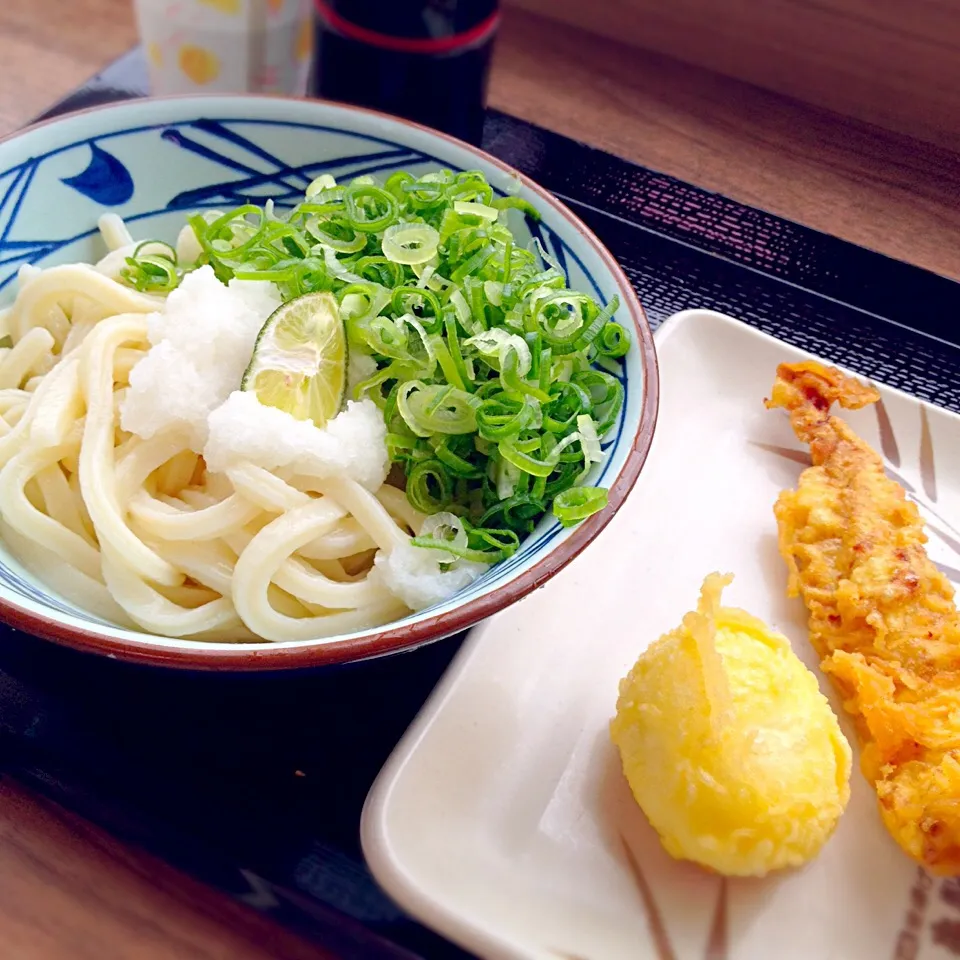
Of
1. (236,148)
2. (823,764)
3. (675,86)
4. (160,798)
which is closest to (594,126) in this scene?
(675,86)

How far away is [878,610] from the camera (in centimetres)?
143

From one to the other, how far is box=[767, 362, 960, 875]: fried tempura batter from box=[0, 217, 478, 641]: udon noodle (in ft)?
2.02

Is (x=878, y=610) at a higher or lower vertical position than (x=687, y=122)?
lower

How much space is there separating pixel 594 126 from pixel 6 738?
1.98m

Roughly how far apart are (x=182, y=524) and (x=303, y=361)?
270 mm

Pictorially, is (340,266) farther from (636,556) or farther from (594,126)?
(594,126)

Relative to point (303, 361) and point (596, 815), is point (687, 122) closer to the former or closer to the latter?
point (303, 361)

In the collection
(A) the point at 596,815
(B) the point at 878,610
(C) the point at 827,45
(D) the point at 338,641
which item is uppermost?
(C) the point at 827,45

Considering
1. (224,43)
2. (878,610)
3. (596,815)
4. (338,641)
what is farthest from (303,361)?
(224,43)

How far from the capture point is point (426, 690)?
4.33ft

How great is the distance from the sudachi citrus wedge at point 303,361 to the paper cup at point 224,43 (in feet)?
3.16

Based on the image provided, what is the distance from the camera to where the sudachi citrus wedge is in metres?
1.23

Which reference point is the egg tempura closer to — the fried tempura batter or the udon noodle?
the fried tempura batter

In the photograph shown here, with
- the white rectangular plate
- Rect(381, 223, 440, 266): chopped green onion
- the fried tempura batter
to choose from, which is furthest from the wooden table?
Rect(381, 223, 440, 266): chopped green onion
